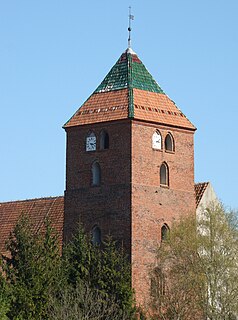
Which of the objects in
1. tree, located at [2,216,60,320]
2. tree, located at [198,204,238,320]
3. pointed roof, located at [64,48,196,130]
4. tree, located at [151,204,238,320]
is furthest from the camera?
pointed roof, located at [64,48,196,130]

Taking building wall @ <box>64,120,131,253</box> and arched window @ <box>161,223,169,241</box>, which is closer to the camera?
building wall @ <box>64,120,131,253</box>

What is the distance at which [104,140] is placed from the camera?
1897 inches

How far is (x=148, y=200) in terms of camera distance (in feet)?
154

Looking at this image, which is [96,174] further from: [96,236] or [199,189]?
[199,189]

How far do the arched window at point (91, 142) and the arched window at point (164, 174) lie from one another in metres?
3.23

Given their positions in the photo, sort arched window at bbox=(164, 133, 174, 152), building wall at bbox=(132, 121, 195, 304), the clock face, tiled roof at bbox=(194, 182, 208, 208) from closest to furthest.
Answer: building wall at bbox=(132, 121, 195, 304)
the clock face
arched window at bbox=(164, 133, 174, 152)
tiled roof at bbox=(194, 182, 208, 208)

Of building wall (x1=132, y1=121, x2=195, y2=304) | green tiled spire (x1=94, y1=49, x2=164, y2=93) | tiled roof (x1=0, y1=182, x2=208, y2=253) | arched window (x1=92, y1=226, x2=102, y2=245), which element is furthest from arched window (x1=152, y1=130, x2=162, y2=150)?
tiled roof (x1=0, y1=182, x2=208, y2=253)

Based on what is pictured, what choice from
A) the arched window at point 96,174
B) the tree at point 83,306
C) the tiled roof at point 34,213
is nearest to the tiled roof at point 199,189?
the arched window at point 96,174

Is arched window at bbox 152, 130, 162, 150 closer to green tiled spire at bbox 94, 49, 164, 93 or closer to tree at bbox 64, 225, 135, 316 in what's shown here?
Answer: green tiled spire at bbox 94, 49, 164, 93

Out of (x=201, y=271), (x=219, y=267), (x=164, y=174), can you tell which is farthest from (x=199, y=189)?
(x=201, y=271)

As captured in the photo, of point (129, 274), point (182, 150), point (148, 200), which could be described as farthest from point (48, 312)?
point (182, 150)

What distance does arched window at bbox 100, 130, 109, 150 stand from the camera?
48031 mm

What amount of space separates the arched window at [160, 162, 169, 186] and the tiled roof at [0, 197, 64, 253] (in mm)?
7569

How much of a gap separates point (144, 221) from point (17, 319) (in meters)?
10.1
